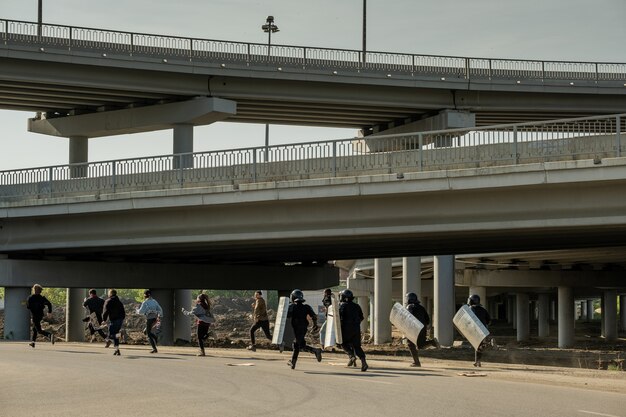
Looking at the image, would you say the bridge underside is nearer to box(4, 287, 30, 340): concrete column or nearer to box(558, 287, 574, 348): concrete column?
box(4, 287, 30, 340): concrete column

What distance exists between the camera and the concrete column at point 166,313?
48.9 m

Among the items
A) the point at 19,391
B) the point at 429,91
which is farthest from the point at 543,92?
the point at 19,391

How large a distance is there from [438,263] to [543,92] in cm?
873

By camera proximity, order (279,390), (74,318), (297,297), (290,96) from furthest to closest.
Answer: (74,318), (290,96), (297,297), (279,390)

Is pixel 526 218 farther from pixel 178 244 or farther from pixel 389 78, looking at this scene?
pixel 389 78

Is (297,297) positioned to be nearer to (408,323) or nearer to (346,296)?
(346,296)

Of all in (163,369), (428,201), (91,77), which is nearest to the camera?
(163,369)

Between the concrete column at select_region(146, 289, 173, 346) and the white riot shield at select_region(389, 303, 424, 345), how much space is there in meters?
25.0

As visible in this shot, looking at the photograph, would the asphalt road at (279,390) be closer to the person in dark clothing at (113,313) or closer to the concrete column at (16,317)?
the person in dark clothing at (113,313)

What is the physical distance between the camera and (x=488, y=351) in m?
35.8

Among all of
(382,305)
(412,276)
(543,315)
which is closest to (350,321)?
(412,276)

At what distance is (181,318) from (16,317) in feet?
34.0

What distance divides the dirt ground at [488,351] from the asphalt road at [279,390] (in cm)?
713

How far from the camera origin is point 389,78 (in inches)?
1951
